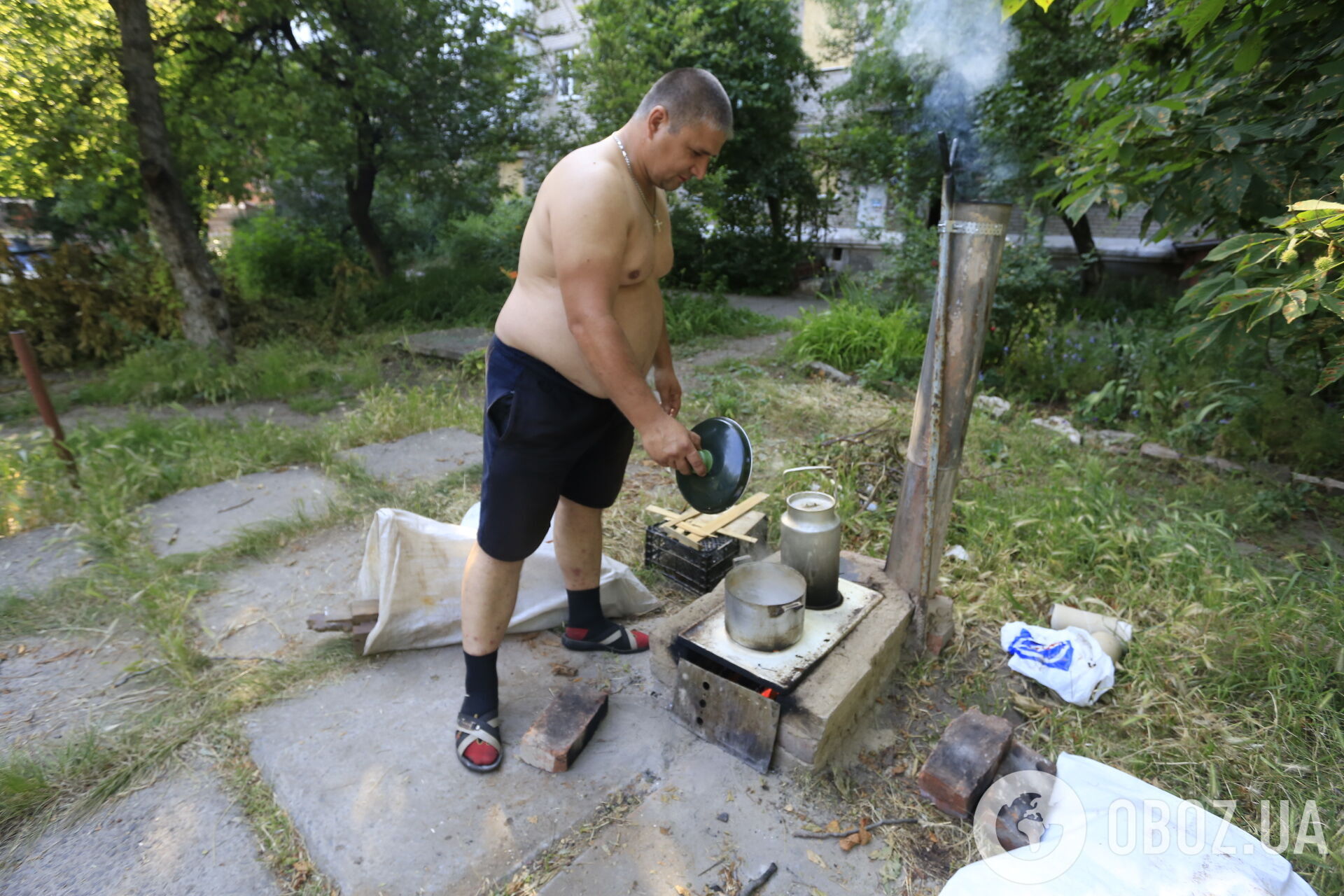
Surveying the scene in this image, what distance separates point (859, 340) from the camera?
23.3 feet

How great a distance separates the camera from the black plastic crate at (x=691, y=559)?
3.26m

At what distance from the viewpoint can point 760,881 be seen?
76.0 inches

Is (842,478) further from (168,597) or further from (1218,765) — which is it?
(168,597)

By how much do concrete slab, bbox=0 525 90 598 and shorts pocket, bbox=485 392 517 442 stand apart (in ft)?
8.92

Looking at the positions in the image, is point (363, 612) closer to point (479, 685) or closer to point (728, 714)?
point (479, 685)

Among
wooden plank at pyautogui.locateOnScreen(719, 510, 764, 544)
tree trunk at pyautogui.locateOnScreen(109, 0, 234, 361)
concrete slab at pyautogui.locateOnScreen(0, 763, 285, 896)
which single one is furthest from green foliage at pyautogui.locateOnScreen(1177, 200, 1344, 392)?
tree trunk at pyautogui.locateOnScreen(109, 0, 234, 361)

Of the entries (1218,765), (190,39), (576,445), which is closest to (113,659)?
(576,445)

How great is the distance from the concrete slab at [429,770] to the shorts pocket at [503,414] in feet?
3.62

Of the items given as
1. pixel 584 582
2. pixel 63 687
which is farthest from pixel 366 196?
pixel 584 582

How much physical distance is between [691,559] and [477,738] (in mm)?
1321

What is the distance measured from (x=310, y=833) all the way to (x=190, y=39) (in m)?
9.70

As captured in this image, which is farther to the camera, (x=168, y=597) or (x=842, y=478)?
(x=842, y=478)

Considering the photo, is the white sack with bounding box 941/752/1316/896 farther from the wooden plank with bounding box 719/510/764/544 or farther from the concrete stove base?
the wooden plank with bounding box 719/510/764/544

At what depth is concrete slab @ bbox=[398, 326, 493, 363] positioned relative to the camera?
7.92 metres
